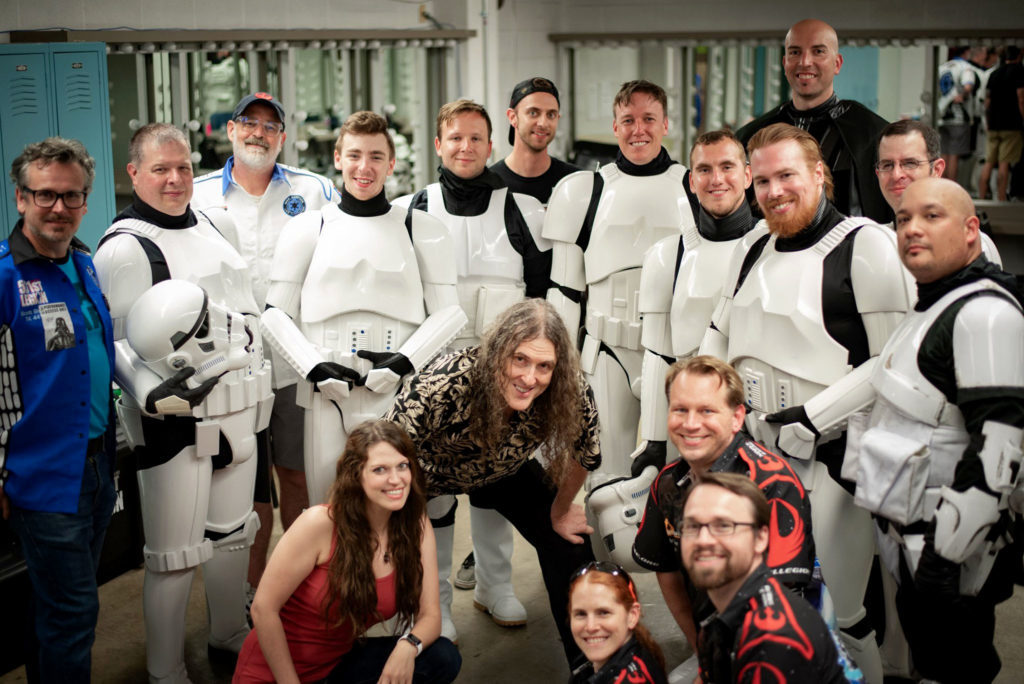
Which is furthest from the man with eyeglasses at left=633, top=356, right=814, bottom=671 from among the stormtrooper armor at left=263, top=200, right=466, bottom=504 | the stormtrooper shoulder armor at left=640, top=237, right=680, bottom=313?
the stormtrooper armor at left=263, top=200, right=466, bottom=504

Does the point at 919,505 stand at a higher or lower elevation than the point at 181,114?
lower

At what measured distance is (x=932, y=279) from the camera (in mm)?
2824

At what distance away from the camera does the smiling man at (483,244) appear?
404 cm

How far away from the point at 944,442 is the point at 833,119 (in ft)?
5.82

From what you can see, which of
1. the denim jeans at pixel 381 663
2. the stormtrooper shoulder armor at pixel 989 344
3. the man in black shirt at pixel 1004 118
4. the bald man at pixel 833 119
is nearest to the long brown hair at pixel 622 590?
the denim jeans at pixel 381 663

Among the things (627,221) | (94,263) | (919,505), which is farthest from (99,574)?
(919,505)

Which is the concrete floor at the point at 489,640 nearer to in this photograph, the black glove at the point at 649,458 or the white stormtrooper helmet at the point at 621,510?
the white stormtrooper helmet at the point at 621,510

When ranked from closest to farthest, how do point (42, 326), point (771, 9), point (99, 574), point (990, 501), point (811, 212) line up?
point (990, 501) < point (42, 326) < point (811, 212) < point (99, 574) < point (771, 9)

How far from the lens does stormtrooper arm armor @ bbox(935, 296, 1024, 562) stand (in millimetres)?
2648

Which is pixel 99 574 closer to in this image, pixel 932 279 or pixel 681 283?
pixel 681 283

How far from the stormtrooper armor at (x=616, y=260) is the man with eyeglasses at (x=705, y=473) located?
0.99 metres

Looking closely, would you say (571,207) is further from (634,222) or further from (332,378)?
(332,378)

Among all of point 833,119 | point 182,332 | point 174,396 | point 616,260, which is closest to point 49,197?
point 182,332

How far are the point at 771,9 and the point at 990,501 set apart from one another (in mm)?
6906
